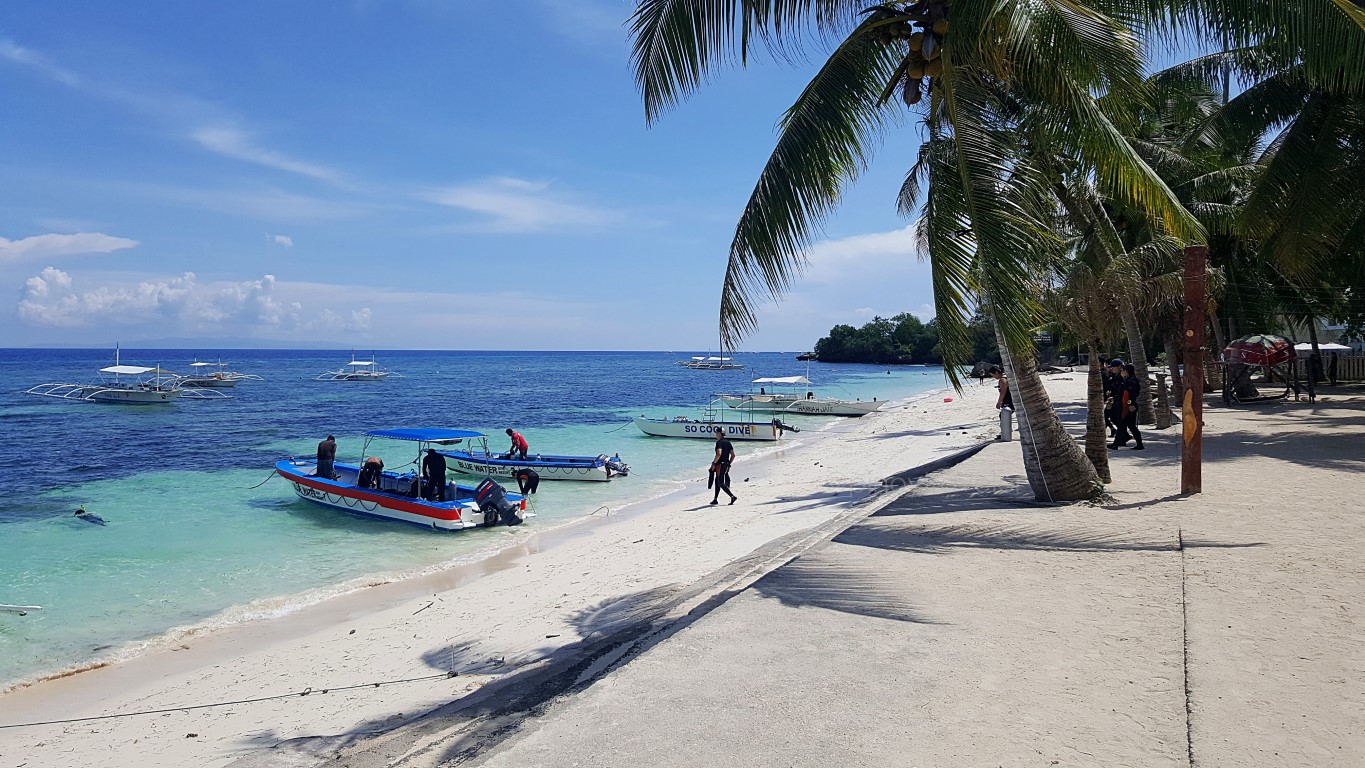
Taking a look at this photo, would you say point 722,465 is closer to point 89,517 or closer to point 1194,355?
point 1194,355

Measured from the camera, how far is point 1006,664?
4.40 m

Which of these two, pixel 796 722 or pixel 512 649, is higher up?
pixel 796 722

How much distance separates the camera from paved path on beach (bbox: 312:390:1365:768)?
348 centimetres

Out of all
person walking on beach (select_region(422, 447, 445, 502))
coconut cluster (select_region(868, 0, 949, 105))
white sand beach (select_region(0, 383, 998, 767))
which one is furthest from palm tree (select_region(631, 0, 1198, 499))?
person walking on beach (select_region(422, 447, 445, 502))

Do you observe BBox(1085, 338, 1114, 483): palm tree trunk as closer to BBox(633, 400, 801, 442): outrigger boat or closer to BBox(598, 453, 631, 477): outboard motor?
BBox(598, 453, 631, 477): outboard motor

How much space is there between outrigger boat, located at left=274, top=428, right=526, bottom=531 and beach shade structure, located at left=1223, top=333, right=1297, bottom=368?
21.0 meters

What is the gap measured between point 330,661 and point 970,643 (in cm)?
655

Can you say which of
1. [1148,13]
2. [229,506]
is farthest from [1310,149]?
[229,506]

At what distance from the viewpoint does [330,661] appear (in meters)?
8.19

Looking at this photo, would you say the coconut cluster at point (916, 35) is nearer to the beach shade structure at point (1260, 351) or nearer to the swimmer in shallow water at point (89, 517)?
the swimmer in shallow water at point (89, 517)

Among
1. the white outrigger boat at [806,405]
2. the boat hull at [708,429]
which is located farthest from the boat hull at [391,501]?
the white outrigger boat at [806,405]

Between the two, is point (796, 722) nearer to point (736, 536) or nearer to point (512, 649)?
point (512, 649)

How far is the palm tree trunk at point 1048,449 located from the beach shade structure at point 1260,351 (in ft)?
58.1

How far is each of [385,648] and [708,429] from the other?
2295 cm
